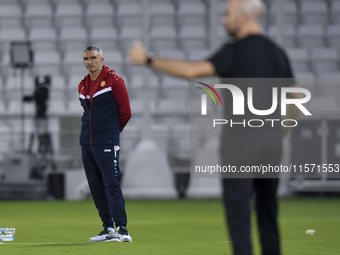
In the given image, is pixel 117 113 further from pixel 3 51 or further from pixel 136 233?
pixel 3 51

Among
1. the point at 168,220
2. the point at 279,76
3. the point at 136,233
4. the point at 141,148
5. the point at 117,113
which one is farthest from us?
the point at 141,148

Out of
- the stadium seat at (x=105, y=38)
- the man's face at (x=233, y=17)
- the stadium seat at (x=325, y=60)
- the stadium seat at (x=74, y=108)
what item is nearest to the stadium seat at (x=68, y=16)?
the stadium seat at (x=105, y=38)

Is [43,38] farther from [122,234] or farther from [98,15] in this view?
[122,234]

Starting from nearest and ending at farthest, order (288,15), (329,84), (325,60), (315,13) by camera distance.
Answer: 1. (329,84)
2. (325,60)
3. (315,13)
4. (288,15)

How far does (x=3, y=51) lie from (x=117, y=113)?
10.8 m

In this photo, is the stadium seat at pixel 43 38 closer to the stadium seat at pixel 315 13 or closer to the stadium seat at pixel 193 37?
the stadium seat at pixel 193 37

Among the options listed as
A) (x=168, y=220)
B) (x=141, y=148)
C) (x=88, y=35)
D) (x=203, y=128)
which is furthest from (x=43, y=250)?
(x=88, y=35)

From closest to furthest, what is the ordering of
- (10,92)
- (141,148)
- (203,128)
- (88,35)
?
(141,148), (203,128), (10,92), (88,35)

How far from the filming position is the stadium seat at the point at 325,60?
15.5m

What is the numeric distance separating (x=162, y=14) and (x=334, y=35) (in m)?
3.98

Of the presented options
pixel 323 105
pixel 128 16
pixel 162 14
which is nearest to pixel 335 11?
pixel 323 105

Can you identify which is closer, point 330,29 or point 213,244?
point 213,244

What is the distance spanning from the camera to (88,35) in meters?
15.7

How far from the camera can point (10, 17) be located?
1570 centimetres
